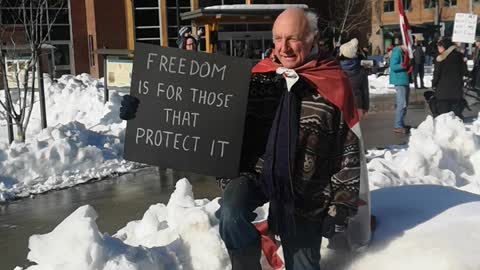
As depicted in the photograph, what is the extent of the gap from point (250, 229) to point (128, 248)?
1.07 metres

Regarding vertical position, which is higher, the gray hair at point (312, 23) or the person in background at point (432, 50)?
the gray hair at point (312, 23)

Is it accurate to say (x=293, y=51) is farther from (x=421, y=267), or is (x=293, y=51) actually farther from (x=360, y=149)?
(x=421, y=267)

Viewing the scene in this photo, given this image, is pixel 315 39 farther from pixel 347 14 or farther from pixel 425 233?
pixel 347 14

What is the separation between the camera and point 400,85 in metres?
11.5

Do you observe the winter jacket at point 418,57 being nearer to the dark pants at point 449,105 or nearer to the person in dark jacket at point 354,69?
the dark pants at point 449,105

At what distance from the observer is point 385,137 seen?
36.1 feet

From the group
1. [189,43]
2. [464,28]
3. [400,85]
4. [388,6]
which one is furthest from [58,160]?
[388,6]

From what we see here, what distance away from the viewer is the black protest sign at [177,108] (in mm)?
3713

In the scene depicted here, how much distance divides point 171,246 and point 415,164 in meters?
3.49

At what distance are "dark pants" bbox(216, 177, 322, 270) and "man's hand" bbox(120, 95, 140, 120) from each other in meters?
0.81

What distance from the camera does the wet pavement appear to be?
19.4 feet

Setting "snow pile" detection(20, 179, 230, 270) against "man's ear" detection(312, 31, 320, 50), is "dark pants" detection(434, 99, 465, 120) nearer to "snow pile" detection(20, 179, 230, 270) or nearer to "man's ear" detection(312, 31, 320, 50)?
"snow pile" detection(20, 179, 230, 270)

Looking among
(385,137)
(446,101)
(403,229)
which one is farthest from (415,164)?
(446,101)

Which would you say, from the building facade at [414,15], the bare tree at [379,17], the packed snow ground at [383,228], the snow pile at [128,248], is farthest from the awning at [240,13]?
the bare tree at [379,17]
